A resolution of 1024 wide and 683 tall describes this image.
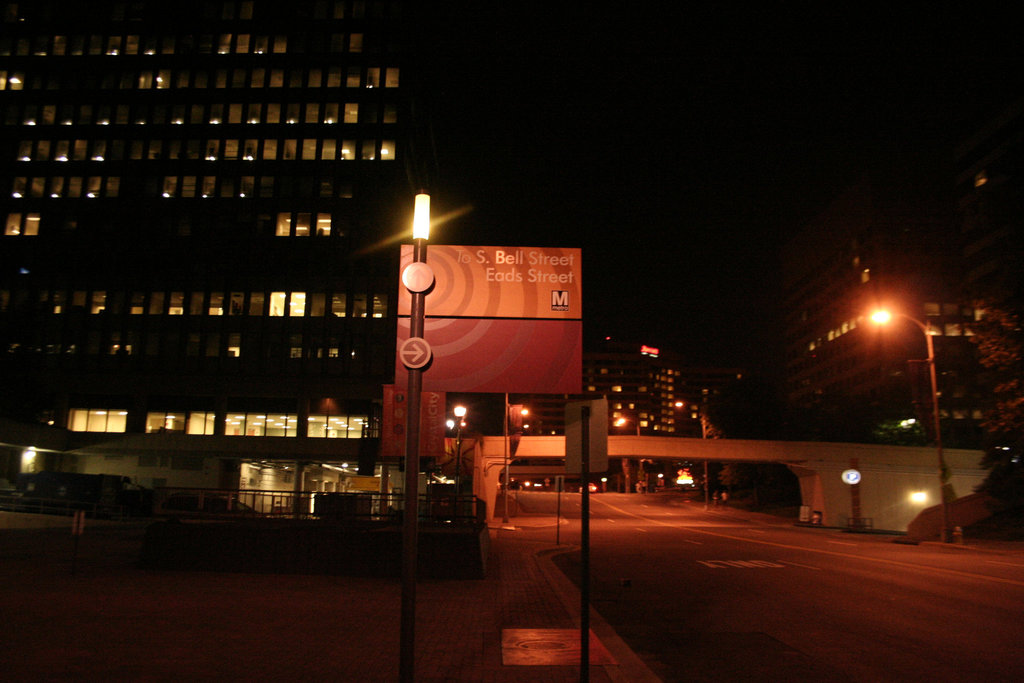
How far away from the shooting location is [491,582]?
15953 mm

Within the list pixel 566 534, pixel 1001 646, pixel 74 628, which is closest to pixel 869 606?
pixel 1001 646

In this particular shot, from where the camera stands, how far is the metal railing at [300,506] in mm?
16969

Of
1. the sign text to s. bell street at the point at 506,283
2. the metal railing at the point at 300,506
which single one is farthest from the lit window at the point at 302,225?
the sign text to s. bell street at the point at 506,283

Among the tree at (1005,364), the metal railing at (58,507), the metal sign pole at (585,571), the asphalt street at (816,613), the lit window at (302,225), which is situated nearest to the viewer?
the metal sign pole at (585,571)

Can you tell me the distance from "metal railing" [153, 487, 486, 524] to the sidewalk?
1681 millimetres

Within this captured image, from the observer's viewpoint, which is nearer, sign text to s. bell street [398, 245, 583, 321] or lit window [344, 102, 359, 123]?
sign text to s. bell street [398, 245, 583, 321]

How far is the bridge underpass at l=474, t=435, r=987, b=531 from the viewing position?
4775cm

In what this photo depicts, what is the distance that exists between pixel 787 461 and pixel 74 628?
49602 mm

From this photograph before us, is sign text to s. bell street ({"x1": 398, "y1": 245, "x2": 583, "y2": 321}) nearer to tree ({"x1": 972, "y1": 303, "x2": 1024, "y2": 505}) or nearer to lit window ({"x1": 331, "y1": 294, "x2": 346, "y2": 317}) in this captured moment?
tree ({"x1": 972, "y1": 303, "x2": 1024, "y2": 505})

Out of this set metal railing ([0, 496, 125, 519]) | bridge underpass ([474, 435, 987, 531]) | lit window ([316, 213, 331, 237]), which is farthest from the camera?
lit window ([316, 213, 331, 237])

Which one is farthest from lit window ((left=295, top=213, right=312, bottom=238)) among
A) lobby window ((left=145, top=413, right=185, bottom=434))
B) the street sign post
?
the street sign post

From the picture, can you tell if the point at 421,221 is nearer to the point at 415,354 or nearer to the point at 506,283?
the point at 415,354

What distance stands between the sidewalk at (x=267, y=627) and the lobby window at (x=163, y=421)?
46.9 metres

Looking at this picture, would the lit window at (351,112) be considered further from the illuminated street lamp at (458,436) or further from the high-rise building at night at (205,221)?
the illuminated street lamp at (458,436)
